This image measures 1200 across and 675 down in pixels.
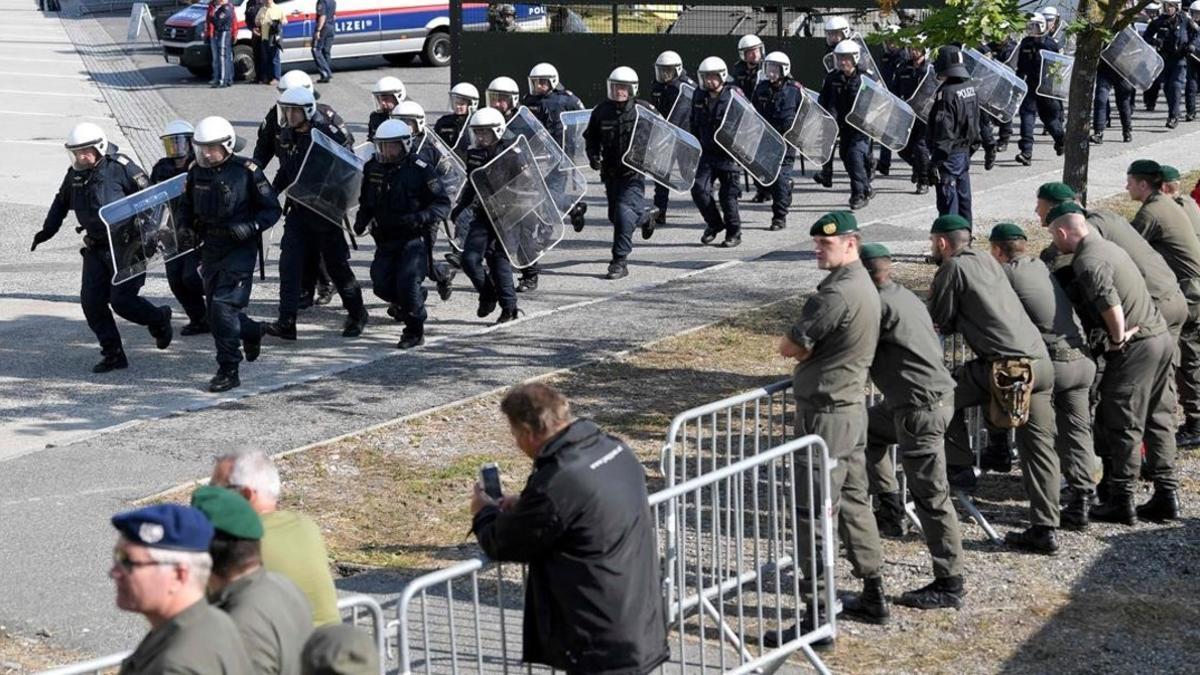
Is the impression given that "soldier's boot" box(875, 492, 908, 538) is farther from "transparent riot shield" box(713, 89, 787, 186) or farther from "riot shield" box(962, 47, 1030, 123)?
"riot shield" box(962, 47, 1030, 123)

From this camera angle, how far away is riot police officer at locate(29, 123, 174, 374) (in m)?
12.0

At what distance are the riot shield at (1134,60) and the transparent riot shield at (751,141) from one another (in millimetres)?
6931

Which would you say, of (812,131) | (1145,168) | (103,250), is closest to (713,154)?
(812,131)

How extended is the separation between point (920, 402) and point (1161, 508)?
2100 millimetres

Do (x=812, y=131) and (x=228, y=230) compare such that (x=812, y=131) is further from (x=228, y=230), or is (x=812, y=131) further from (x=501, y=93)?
(x=228, y=230)

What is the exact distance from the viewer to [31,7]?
4616 centimetres

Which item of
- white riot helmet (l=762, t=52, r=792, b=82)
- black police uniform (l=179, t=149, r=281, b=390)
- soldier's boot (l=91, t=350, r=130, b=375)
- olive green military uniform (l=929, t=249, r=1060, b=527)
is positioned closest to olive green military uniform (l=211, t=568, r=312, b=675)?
olive green military uniform (l=929, t=249, r=1060, b=527)

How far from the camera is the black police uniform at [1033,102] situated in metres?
21.2

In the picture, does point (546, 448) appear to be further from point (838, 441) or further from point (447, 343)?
point (447, 343)

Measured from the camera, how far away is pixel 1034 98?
21.4 m

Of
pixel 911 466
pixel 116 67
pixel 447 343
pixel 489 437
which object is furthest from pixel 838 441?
pixel 116 67

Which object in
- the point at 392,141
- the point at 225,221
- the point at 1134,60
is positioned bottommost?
the point at 225,221

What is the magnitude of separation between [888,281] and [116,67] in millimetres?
26458

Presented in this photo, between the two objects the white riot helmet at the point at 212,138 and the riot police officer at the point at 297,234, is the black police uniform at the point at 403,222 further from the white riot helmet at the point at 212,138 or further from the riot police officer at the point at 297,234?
the white riot helmet at the point at 212,138
